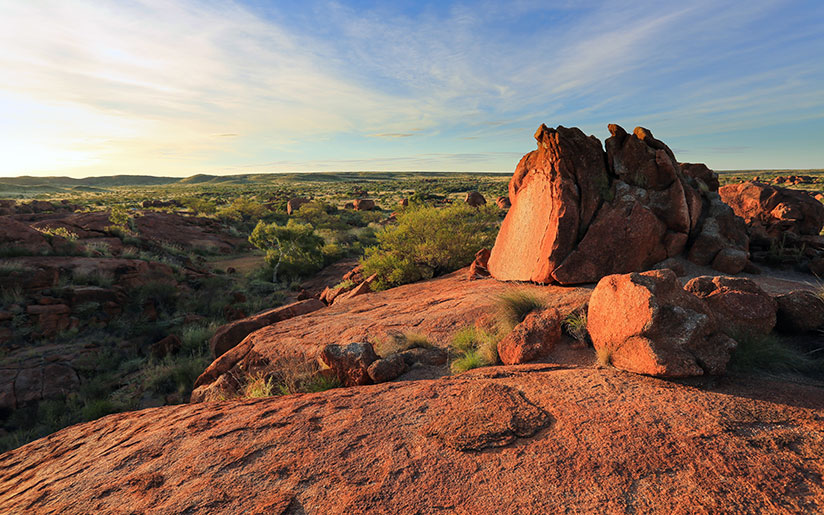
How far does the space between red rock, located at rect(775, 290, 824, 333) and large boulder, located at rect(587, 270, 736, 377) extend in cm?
159

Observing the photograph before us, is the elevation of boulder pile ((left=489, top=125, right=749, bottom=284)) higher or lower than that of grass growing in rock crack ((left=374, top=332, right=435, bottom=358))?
higher

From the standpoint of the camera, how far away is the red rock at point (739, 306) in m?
4.44

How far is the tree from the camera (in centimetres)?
2061

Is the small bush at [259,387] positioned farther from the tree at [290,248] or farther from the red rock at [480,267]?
the tree at [290,248]

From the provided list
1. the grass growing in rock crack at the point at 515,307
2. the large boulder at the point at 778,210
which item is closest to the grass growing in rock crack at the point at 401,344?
the grass growing in rock crack at the point at 515,307

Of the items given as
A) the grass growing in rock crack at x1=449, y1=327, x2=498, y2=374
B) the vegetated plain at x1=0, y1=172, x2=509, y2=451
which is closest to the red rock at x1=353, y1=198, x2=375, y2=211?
the vegetated plain at x1=0, y1=172, x2=509, y2=451

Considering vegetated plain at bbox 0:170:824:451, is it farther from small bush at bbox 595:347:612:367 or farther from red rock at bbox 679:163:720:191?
red rock at bbox 679:163:720:191

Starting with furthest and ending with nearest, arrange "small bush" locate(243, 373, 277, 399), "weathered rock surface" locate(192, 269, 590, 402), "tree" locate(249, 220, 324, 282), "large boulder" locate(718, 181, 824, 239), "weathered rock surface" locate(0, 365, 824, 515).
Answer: "tree" locate(249, 220, 324, 282)
"large boulder" locate(718, 181, 824, 239)
"weathered rock surface" locate(192, 269, 590, 402)
"small bush" locate(243, 373, 277, 399)
"weathered rock surface" locate(0, 365, 824, 515)

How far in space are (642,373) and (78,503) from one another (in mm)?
5689

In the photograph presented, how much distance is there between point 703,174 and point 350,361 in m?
11.8

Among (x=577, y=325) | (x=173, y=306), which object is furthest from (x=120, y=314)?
(x=577, y=325)

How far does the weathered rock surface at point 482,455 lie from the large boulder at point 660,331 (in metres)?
0.22

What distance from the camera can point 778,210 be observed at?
11227 millimetres

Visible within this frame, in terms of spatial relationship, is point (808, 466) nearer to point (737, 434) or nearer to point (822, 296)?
point (737, 434)
